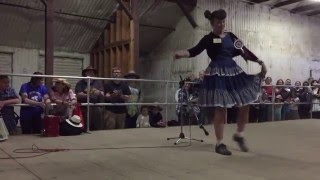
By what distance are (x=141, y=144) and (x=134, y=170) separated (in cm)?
138

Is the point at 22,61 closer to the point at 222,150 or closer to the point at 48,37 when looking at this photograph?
the point at 48,37

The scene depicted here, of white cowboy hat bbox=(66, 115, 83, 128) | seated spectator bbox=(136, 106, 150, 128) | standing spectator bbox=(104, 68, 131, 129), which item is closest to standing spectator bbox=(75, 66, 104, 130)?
standing spectator bbox=(104, 68, 131, 129)

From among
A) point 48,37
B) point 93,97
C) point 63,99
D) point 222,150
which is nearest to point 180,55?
point 222,150

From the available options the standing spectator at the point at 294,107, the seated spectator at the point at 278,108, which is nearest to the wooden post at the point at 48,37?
the seated spectator at the point at 278,108

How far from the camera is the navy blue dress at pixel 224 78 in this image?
364 centimetres

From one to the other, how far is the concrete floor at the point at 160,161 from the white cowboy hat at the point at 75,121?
0.29m

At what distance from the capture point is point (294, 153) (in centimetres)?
372

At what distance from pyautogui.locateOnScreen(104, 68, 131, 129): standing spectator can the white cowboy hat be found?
0.88 metres

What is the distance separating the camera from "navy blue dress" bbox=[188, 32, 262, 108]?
12.0 feet

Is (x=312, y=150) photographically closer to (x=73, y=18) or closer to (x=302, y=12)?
(x=73, y=18)

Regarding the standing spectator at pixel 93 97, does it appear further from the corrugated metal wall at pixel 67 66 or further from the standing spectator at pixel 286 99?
the standing spectator at pixel 286 99

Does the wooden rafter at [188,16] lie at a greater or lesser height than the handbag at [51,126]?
greater

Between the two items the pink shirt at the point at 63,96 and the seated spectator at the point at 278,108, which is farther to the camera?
the seated spectator at the point at 278,108

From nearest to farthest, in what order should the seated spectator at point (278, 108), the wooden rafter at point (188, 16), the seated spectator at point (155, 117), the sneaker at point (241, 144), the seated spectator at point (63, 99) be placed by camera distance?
the sneaker at point (241, 144), the seated spectator at point (63, 99), the seated spectator at point (155, 117), the seated spectator at point (278, 108), the wooden rafter at point (188, 16)
